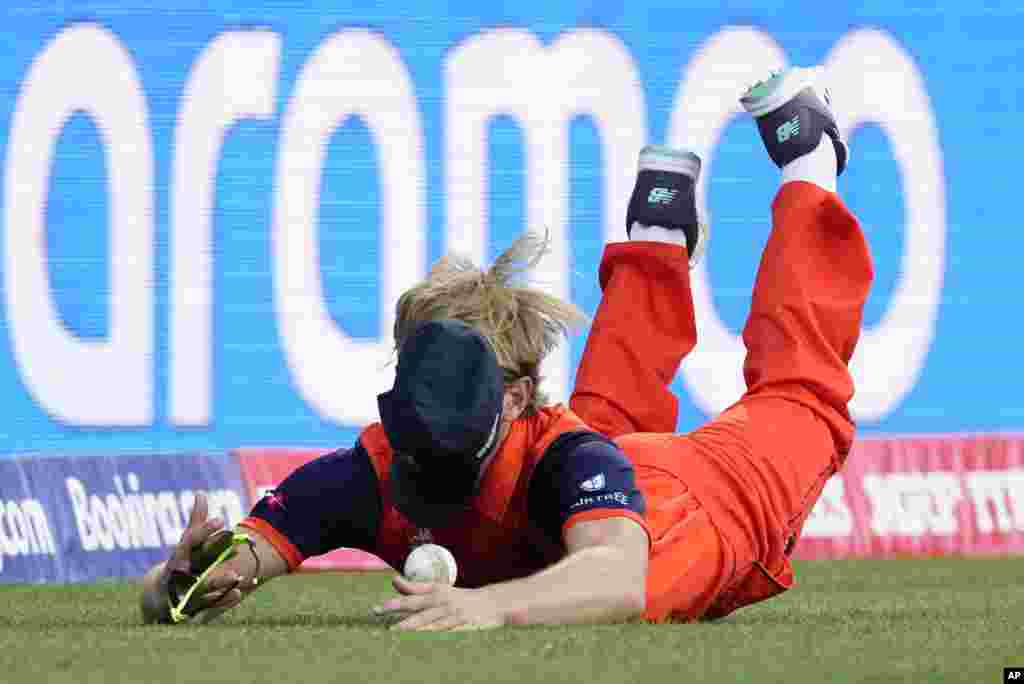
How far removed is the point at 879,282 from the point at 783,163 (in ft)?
18.7

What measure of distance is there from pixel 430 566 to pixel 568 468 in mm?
370

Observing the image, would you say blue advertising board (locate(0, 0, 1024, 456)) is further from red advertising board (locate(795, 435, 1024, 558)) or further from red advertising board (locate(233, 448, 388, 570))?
red advertising board (locate(233, 448, 388, 570))

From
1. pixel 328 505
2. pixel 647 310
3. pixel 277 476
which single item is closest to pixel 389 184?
pixel 277 476

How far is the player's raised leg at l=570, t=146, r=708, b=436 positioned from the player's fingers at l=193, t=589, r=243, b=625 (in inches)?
57.3

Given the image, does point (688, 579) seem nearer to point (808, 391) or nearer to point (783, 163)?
point (808, 391)

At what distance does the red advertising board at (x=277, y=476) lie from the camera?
36.1ft

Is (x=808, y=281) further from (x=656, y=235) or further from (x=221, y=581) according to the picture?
(x=221, y=581)

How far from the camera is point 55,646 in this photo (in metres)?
5.09

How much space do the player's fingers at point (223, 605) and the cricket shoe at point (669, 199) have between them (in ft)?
6.59

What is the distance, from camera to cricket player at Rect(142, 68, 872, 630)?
16.7 ft

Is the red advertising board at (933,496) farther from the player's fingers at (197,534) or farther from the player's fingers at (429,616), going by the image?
the player's fingers at (429,616)

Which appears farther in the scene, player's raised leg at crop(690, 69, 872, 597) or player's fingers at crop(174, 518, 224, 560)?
player's raised leg at crop(690, 69, 872, 597)

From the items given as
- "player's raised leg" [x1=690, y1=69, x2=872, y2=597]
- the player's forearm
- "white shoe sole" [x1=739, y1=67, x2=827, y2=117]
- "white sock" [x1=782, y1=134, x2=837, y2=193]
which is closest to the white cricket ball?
the player's forearm

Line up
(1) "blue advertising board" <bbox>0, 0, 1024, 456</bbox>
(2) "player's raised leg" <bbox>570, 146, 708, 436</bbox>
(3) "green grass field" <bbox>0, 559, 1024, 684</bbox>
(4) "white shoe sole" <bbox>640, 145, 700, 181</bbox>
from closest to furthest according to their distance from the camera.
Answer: (3) "green grass field" <bbox>0, 559, 1024, 684</bbox> < (2) "player's raised leg" <bbox>570, 146, 708, 436</bbox> < (4) "white shoe sole" <bbox>640, 145, 700, 181</bbox> < (1) "blue advertising board" <bbox>0, 0, 1024, 456</bbox>
